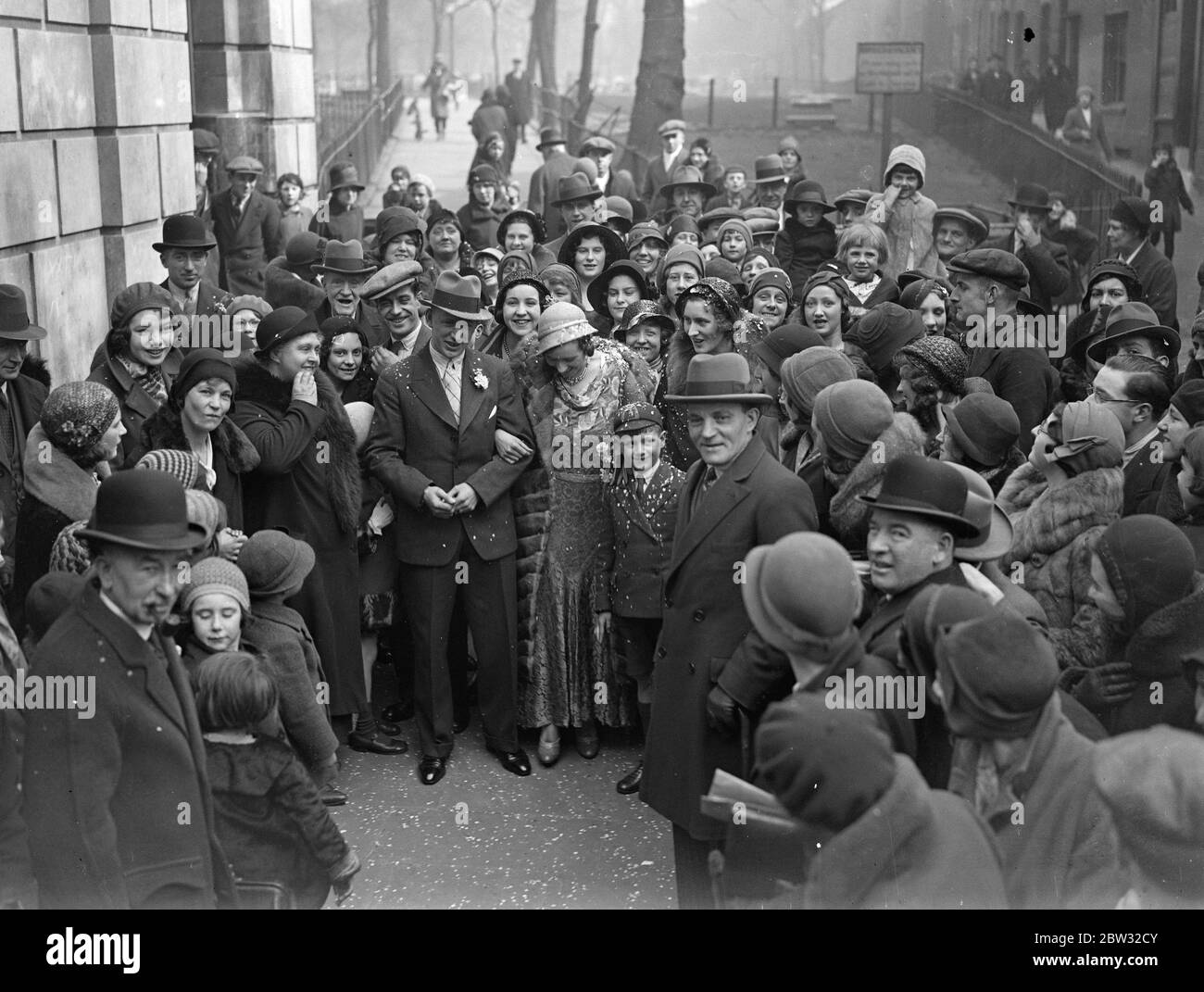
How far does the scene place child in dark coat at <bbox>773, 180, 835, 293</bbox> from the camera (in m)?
10.2

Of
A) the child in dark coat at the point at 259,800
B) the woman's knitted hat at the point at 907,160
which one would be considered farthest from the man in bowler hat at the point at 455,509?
the woman's knitted hat at the point at 907,160

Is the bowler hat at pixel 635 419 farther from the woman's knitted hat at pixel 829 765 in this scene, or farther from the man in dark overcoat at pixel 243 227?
the man in dark overcoat at pixel 243 227

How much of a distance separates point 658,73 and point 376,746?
17.1 m

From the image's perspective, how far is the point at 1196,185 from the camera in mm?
19516

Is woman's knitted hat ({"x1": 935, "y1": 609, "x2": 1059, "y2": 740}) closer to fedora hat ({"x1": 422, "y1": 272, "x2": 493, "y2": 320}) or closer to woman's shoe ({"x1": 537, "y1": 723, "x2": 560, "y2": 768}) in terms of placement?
woman's shoe ({"x1": 537, "y1": 723, "x2": 560, "y2": 768})

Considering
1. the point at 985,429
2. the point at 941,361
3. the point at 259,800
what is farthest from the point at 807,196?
the point at 259,800

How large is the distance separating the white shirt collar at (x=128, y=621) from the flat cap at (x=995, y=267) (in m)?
5.01

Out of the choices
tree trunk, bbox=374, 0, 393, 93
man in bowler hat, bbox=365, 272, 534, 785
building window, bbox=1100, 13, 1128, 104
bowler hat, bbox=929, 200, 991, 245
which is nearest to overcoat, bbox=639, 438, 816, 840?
man in bowler hat, bbox=365, 272, 534, 785

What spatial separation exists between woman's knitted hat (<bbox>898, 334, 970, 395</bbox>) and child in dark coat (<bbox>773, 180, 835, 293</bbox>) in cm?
417

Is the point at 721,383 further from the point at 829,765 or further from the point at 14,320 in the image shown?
the point at 14,320
